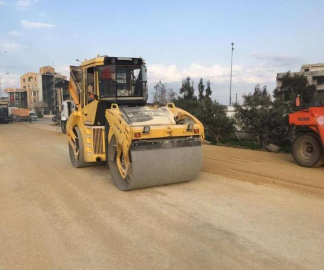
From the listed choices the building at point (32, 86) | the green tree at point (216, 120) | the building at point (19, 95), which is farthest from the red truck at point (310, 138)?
the building at point (19, 95)

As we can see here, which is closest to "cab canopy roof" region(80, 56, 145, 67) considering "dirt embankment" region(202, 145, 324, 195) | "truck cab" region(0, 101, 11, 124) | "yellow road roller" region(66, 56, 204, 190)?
"yellow road roller" region(66, 56, 204, 190)

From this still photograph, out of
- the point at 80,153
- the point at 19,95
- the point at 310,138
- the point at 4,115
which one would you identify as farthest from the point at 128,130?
the point at 19,95

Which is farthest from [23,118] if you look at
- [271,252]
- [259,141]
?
[271,252]

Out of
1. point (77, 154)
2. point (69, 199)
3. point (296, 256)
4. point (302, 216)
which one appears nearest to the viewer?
point (296, 256)

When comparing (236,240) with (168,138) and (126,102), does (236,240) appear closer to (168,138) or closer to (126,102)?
(168,138)

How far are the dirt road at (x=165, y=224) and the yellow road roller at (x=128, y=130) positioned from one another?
0.43 metres

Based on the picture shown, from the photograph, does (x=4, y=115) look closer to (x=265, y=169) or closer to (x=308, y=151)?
(x=265, y=169)

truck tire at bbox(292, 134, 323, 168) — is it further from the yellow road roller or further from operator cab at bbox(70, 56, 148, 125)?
operator cab at bbox(70, 56, 148, 125)

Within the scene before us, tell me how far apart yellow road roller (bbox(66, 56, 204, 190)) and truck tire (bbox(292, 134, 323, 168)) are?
142 inches

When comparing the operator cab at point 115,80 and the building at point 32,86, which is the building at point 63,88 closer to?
the operator cab at point 115,80

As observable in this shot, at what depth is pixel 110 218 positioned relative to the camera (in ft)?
16.4

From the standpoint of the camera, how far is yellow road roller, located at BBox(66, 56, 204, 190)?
6.09 metres

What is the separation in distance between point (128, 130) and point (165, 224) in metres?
1.97

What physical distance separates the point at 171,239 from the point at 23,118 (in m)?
50.6
